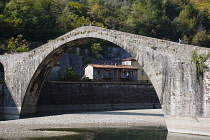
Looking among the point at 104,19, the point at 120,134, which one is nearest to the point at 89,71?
the point at 120,134

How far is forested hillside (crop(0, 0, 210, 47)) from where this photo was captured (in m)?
53.5

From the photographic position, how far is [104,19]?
249 ft

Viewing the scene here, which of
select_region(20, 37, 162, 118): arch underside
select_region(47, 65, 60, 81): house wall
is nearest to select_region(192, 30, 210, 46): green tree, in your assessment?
select_region(47, 65, 60, 81): house wall

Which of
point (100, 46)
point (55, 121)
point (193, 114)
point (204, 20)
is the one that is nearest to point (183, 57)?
point (193, 114)

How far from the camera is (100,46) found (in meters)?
61.5

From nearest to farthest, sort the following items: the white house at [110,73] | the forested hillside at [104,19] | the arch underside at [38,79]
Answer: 1. the arch underside at [38,79]
2. the white house at [110,73]
3. the forested hillside at [104,19]

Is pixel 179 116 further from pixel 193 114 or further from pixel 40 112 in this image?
pixel 40 112

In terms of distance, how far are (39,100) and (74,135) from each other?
1394 centimetres

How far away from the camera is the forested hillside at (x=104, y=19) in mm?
53531

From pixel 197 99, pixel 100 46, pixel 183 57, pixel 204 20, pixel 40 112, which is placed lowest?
pixel 40 112

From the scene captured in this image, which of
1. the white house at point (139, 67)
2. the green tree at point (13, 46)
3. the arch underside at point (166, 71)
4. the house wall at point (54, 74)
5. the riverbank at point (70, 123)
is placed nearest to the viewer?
the arch underside at point (166, 71)

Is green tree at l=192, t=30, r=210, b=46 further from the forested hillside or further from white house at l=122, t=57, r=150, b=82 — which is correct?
white house at l=122, t=57, r=150, b=82

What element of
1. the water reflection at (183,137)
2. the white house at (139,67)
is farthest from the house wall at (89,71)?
the water reflection at (183,137)

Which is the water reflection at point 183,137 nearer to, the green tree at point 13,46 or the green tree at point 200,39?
the green tree at point 13,46
